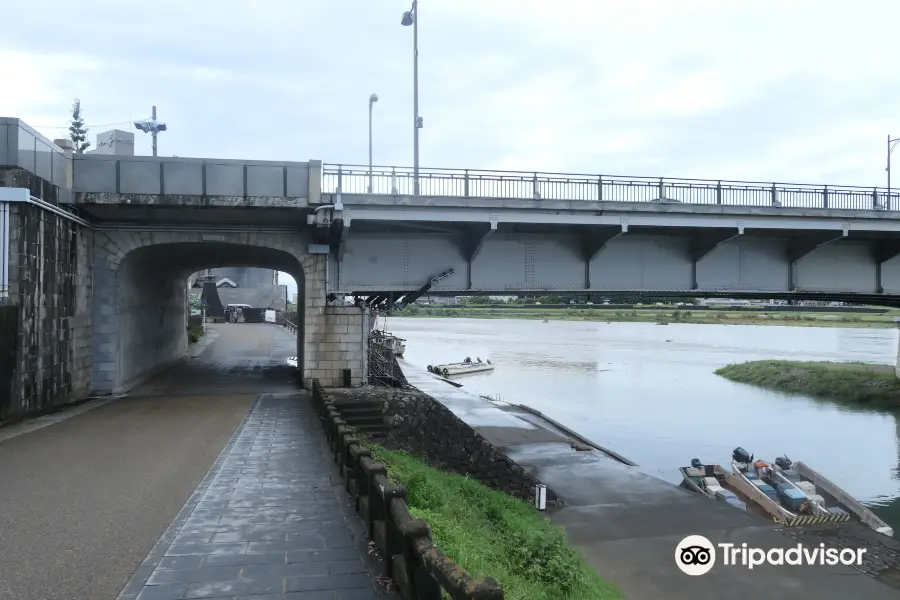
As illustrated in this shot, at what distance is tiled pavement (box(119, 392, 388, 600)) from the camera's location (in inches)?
232

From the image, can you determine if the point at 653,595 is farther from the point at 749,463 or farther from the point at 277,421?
the point at 749,463

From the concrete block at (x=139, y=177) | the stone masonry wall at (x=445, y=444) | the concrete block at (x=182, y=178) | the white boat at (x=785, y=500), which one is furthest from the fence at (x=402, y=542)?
the white boat at (x=785, y=500)

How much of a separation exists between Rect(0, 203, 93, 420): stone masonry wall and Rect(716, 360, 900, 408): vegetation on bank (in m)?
40.7

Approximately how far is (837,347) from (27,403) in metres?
83.2

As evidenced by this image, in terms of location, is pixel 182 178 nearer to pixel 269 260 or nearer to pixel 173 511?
pixel 269 260

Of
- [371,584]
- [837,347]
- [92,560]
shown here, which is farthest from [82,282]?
[837,347]

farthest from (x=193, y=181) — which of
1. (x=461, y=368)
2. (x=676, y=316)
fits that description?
(x=676, y=316)

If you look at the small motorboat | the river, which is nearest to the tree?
the river

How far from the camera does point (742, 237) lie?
23.2 metres

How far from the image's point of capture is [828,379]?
140 ft

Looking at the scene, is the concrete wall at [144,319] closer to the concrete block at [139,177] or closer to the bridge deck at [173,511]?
the concrete block at [139,177]

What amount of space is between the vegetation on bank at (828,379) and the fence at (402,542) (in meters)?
39.4

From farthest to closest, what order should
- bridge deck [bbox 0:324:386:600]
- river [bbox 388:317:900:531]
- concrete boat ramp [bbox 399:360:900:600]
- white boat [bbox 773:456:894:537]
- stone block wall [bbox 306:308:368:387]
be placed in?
river [bbox 388:317:900:531] < stone block wall [bbox 306:308:368:387] < white boat [bbox 773:456:894:537] < concrete boat ramp [bbox 399:360:900:600] < bridge deck [bbox 0:324:386:600]

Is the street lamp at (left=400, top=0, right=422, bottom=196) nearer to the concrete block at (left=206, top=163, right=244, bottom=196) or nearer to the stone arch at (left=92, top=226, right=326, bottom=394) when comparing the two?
the stone arch at (left=92, top=226, right=326, bottom=394)
